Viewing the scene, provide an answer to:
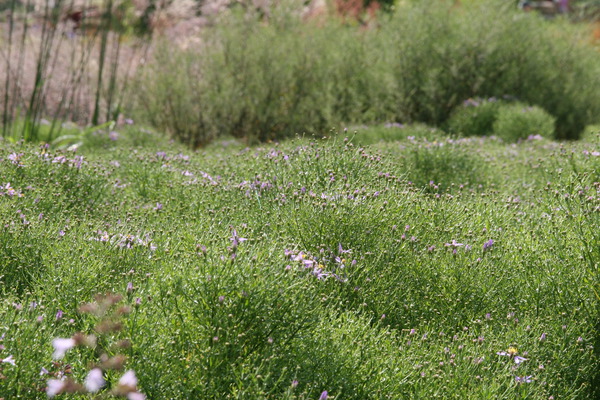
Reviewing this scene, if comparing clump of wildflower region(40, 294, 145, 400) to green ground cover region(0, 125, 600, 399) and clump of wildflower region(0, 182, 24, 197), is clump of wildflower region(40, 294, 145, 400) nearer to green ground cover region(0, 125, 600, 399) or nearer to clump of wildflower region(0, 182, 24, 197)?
green ground cover region(0, 125, 600, 399)

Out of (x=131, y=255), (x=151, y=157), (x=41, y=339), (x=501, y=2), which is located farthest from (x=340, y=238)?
(x=501, y=2)

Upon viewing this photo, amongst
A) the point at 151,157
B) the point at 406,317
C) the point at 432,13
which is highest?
the point at 432,13

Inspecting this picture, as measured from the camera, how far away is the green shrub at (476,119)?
29.8 feet

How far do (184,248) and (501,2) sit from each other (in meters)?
8.72

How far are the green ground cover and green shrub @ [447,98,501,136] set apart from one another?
3.95 metres

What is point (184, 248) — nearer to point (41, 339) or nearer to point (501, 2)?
point (41, 339)

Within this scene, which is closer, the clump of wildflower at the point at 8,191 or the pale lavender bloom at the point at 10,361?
the pale lavender bloom at the point at 10,361

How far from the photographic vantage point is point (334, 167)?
169 inches

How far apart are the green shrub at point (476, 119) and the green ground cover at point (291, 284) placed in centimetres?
395

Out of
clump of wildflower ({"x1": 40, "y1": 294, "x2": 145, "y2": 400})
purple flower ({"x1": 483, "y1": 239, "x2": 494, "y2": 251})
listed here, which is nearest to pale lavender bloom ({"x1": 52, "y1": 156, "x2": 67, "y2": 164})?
clump of wildflower ({"x1": 40, "y1": 294, "x2": 145, "y2": 400})

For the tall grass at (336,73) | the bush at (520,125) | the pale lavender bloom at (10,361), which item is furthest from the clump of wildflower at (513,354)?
the tall grass at (336,73)

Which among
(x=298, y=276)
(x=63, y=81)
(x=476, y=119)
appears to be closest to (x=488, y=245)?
(x=298, y=276)

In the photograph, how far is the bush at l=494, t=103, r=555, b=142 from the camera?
854 centimetres

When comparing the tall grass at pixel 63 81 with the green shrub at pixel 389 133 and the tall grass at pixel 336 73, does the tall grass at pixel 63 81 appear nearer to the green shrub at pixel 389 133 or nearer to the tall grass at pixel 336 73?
the tall grass at pixel 336 73
